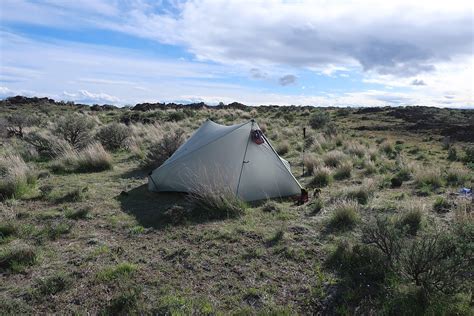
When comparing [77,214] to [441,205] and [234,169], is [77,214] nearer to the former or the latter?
[234,169]

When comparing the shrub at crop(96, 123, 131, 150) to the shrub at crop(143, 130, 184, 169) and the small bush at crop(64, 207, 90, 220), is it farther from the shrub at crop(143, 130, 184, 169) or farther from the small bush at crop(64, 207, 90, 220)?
the small bush at crop(64, 207, 90, 220)

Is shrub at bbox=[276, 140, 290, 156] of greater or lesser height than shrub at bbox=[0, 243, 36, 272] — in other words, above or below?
above

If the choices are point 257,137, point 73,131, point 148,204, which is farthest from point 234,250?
point 73,131

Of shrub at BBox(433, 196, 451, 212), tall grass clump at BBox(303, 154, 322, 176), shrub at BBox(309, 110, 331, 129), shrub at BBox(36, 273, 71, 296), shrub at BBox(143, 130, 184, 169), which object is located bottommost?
shrub at BBox(36, 273, 71, 296)

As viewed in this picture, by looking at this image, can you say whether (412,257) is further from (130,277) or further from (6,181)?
(6,181)

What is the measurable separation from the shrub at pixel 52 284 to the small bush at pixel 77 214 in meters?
2.36

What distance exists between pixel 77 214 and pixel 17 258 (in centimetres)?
187

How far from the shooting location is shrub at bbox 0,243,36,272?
510 cm

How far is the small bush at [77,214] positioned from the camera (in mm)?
7035

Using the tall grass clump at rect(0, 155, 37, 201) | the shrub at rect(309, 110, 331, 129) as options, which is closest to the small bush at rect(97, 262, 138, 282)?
the tall grass clump at rect(0, 155, 37, 201)

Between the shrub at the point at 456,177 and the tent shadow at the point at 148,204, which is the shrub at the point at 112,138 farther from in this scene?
the shrub at the point at 456,177

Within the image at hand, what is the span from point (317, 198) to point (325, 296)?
381 centimetres

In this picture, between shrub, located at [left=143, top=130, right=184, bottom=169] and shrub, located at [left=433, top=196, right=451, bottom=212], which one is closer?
shrub, located at [left=433, top=196, right=451, bottom=212]

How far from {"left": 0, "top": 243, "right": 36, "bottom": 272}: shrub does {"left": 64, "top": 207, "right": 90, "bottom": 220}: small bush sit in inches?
64.8
